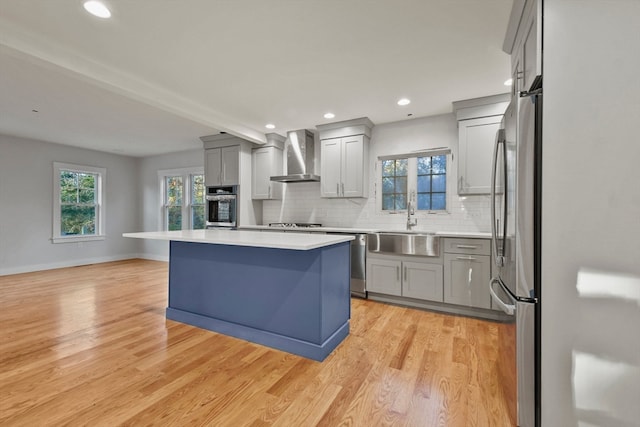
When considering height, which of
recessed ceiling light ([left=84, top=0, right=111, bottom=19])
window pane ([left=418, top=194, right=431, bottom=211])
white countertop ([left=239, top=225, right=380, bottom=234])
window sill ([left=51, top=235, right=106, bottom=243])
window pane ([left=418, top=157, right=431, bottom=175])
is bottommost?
window sill ([left=51, top=235, right=106, bottom=243])

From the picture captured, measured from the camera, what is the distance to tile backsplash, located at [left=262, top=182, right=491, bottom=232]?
3848mm

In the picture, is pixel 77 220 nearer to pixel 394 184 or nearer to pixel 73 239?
pixel 73 239

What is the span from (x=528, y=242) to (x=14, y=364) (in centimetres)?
346

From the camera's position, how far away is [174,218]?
6.82 m

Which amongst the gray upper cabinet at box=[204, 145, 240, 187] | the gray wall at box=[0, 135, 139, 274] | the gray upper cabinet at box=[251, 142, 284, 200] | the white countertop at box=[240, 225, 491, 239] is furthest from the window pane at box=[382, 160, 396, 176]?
the gray wall at box=[0, 135, 139, 274]

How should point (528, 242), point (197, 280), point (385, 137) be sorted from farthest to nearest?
point (385, 137), point (197, 280), point (528, 242)

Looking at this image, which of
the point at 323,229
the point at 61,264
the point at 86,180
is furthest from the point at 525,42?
the point at 61,264

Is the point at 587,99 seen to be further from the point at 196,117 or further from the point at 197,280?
the point at 196,117

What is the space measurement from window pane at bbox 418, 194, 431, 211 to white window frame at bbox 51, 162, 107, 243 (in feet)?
22.5

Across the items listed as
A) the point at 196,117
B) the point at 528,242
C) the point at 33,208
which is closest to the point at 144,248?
the point at 33,208

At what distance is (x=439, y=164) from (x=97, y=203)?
7231mm

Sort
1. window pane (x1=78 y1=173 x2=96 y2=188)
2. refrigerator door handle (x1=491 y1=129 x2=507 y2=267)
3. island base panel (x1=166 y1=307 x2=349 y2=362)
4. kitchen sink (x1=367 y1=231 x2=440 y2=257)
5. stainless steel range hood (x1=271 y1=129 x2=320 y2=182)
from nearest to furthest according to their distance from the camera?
refrigerator door handle (x1=491 y1=129 x2=507 y2=267), island base panel (x1=166 y1=307 x2=349 y2=362), kitchen sink (x1=367 y1=231 x2=440 y2=257), stainless steel range hood (x1=271 y1=129 x2=320 y2=182), window pane (x1=78 y1=173 x2=96 y2=188)

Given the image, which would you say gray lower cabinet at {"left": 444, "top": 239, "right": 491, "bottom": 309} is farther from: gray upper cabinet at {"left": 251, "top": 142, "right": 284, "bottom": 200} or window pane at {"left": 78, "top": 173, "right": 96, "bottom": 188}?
window pane at {"left": 78, "top": 173, "right": 96, "bottom": 188}

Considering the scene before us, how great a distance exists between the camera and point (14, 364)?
2117mm
